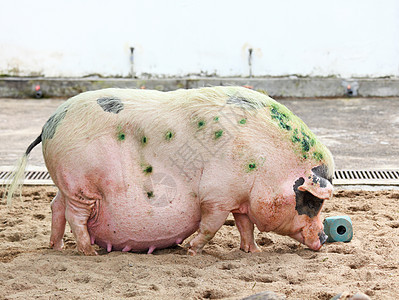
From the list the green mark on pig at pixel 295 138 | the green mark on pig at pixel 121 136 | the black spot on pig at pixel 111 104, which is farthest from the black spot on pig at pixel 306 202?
the black spot on pig at pixel 111 104

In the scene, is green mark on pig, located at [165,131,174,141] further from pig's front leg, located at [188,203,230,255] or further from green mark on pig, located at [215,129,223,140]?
pig's front leg, located at [188,203,230,255]

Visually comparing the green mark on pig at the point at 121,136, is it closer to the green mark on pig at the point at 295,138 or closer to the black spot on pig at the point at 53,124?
the black spot on pig at the point at 53,124

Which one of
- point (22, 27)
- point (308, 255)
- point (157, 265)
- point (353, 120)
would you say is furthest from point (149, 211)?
point (22, 27)

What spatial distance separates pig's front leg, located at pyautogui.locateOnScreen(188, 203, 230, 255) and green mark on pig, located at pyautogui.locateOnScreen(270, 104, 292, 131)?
0.68m

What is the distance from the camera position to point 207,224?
406cm

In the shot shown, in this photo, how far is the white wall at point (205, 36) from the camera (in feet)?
39.7

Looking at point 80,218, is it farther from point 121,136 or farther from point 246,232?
point 246,232

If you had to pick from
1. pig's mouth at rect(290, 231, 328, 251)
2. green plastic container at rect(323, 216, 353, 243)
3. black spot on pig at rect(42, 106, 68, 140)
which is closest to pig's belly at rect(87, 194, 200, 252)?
black spot on pig at rect(42, 106, 68, 140)

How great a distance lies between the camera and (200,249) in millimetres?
4168

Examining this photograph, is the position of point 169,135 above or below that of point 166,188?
above

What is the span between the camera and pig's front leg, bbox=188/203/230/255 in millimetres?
4001

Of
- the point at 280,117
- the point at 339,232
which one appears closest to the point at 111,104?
the point at 280,117

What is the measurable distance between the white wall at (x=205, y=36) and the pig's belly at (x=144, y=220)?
8.43m

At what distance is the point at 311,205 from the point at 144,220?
112cm
